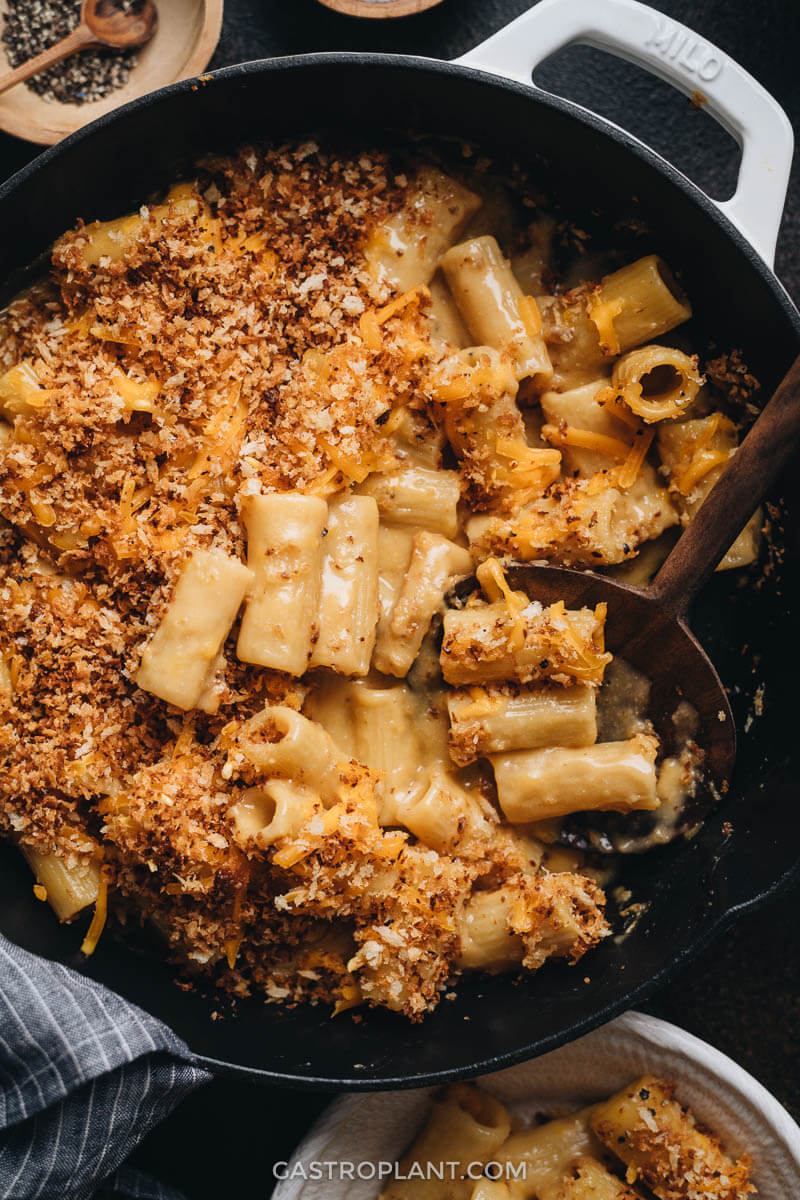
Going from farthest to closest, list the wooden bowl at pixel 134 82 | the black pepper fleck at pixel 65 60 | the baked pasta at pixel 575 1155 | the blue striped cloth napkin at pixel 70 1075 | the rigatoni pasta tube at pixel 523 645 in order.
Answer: the black pepper fleck at pixel 65 60, the wooden bowl at pixel 134 82, the baked pasta at pixel 575 1155, the rigatoni pasta tube at pixel 523 645, the blue striped cloth napkin at pixel 70 1075

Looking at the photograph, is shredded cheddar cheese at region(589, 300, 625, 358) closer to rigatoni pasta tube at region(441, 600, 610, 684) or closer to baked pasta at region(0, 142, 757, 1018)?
baked pasta at region(0, 142, 757, 1018)

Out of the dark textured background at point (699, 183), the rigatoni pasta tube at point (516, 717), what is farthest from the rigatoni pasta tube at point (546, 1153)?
the rigatoni pasta tube at point (516, 717)

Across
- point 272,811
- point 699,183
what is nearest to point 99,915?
point 272,811

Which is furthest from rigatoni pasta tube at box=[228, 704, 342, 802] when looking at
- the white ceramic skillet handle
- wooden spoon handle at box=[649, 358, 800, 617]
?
the white ceramic skillet handle

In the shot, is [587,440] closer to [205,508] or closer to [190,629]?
[205,508]

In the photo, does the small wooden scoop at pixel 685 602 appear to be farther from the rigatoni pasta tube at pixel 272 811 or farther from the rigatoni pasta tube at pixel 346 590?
the rigatoni pasta tube at pixel 272 811

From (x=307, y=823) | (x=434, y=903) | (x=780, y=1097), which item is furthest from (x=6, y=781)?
(x=780, y=1097)
